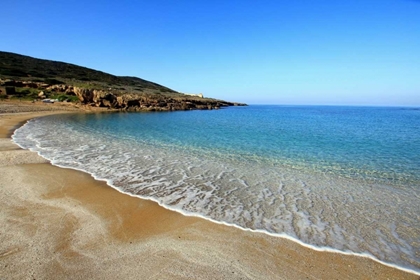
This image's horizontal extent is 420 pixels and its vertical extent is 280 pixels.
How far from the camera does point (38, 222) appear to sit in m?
4.91

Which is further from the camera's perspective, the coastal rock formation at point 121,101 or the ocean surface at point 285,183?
the coastal rock formation at point 121,101

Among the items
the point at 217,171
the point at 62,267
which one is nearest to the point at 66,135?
the point at 217,171

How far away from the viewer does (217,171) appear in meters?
9.28

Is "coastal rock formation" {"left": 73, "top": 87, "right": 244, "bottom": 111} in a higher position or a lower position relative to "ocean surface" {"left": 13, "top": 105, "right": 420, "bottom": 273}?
higher

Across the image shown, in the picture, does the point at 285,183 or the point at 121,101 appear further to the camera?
the point at 121,101

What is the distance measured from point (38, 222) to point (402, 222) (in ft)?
26.7

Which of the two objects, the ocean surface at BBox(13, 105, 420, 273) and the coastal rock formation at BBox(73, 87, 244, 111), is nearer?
the ocean surface at BBox(13, 105, 420, 273)

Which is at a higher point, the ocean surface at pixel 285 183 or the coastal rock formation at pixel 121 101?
the coastal rock formation at pixel 121 101

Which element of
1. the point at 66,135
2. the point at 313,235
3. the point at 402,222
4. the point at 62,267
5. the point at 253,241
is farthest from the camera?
the point at 66,135

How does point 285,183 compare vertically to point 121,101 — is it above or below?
below

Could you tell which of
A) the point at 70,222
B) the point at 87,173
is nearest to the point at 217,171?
the point at 87,173

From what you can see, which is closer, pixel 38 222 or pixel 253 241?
pixel 253 241

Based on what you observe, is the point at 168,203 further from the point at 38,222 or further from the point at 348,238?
the point at 348,238

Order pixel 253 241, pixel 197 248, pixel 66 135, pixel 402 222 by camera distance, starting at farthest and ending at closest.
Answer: pixel 66 135, pixel 402 222, pixel 253 241, pixel 197 248
